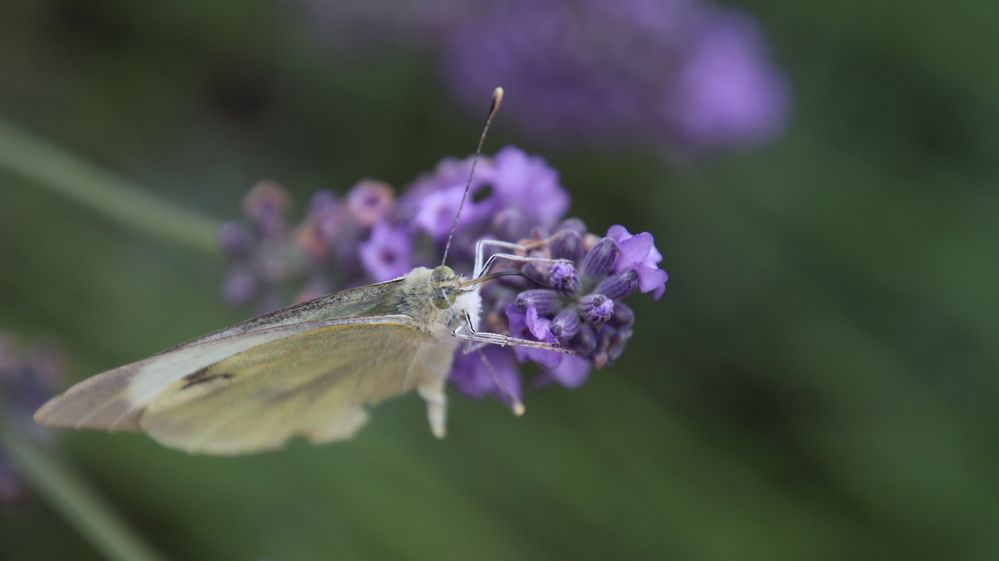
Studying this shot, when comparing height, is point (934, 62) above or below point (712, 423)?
above

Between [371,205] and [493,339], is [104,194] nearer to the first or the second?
[371,205]

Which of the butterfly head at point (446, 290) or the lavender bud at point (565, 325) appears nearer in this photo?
the lavender bud at point (565, 325)

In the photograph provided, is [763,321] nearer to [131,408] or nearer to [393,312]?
[393,312]

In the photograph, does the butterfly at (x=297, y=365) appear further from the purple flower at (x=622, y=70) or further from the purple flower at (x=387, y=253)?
the purple flower at (x=622, y=70)

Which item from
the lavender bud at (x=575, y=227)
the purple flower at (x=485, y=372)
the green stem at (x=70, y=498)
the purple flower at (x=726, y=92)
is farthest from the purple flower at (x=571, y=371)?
the purple flower at (x=726, y=92)

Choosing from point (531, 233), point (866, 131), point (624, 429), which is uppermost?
point (866, 131)

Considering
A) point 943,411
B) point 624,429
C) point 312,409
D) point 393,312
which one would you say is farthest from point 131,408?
point 943,411
